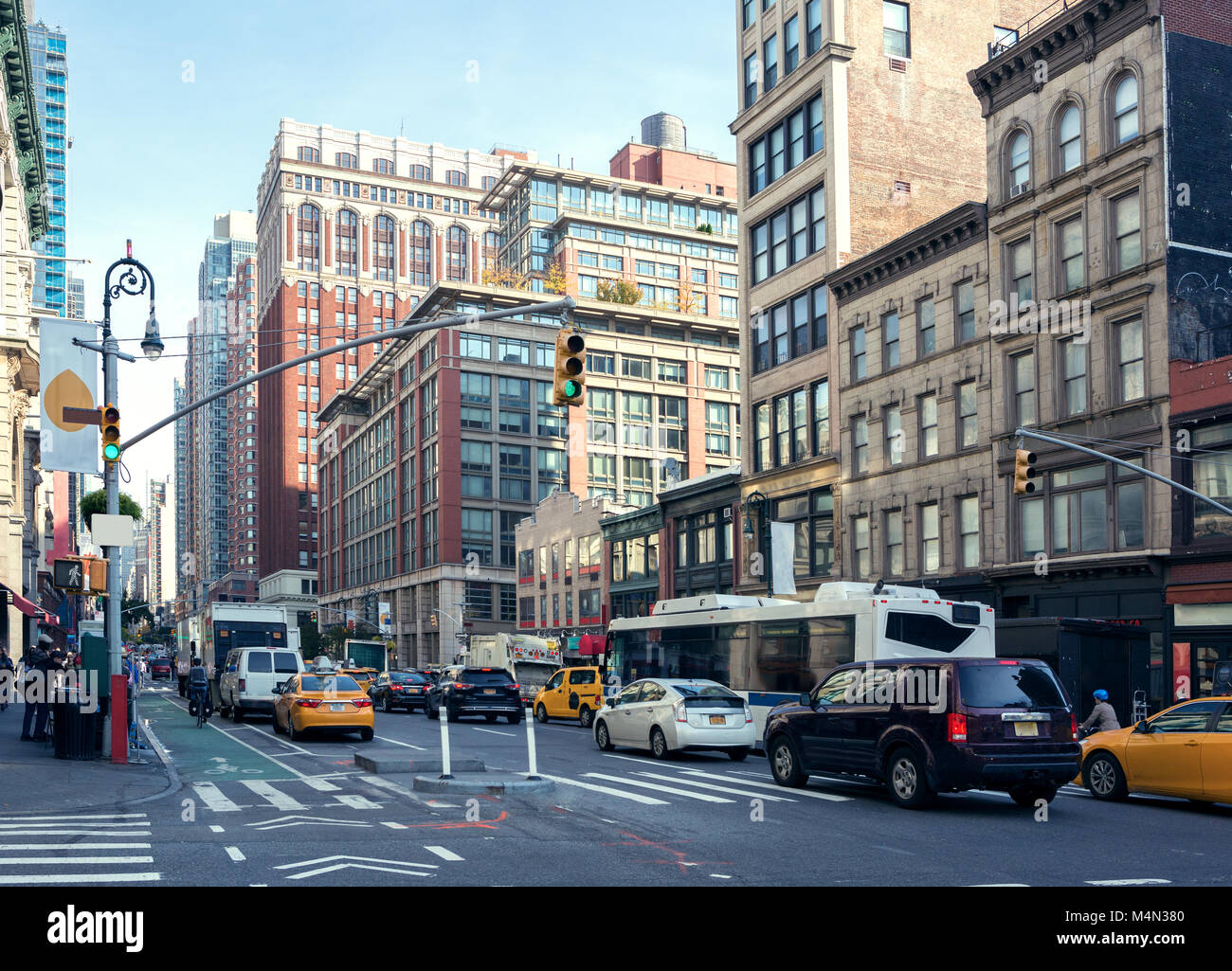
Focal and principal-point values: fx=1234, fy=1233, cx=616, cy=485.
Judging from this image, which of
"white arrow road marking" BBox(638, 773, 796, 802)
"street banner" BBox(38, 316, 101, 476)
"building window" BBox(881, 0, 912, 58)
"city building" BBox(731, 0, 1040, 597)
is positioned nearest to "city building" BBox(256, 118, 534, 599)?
"city building" BBox(731, 0, 1040, 597)

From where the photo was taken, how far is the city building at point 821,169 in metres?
45.0

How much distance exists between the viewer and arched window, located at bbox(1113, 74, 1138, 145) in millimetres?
32188

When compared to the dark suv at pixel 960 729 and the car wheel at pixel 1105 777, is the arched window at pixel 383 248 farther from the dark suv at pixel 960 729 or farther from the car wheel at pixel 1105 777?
the dark suv at pixel 960 729

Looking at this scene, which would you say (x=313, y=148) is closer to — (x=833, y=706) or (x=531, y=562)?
(x=531, y=562)

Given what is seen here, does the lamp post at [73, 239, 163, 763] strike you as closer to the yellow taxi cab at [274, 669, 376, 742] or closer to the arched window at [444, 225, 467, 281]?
the yellow taxi cab at [274, 669, 376, 742]

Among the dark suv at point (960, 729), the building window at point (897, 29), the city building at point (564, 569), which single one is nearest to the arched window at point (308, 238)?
the city building at point (564, 569)

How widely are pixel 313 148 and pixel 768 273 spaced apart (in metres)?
123

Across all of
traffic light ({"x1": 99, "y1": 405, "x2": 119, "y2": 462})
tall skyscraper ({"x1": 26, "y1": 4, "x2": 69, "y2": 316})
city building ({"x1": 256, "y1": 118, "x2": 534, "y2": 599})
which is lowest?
traffic light ({"x1": 99, "y1": 405, "x2": 119, "y2": 462})

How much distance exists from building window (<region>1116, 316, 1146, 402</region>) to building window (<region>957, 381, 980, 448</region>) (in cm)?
561

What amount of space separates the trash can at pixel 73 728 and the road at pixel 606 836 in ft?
6.05

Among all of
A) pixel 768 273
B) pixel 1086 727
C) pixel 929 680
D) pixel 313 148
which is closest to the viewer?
pixel 929 680

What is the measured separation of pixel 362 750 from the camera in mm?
24734

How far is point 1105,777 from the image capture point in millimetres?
17766
